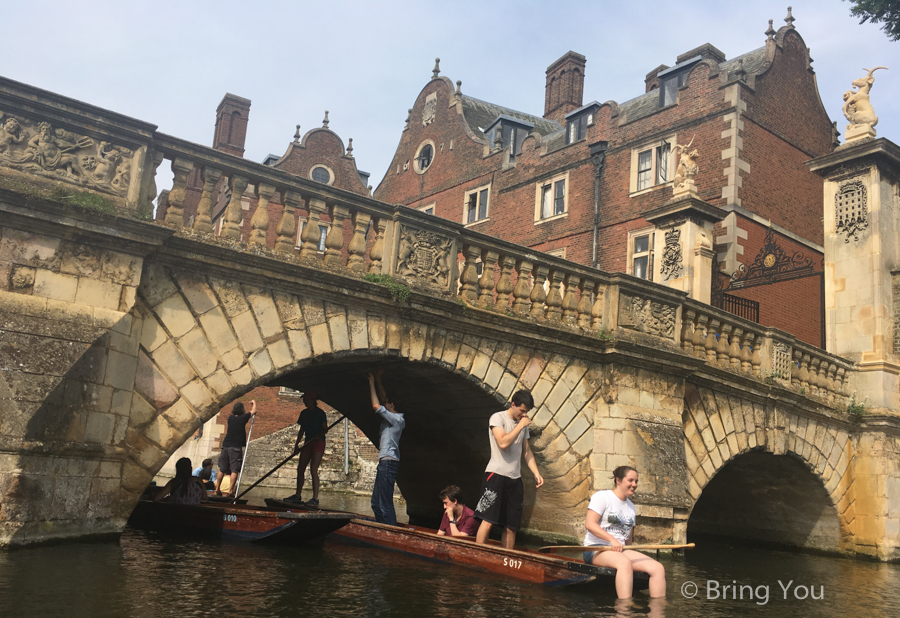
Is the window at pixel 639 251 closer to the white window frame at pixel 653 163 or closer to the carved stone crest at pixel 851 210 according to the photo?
the white window frame at pixel 653 163

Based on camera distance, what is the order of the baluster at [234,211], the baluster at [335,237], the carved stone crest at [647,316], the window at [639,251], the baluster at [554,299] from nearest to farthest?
the baluster at [234,211]
the baluster at [335,237]
the baluster at [554,299]
the carved stone crest at [647,316]
the window at [639,251]

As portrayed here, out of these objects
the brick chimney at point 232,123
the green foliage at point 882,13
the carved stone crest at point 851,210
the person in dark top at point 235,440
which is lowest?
the person in dark top at point 235,440

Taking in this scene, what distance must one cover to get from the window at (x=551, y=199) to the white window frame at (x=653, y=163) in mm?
2771

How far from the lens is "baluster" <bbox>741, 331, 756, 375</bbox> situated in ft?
41.7

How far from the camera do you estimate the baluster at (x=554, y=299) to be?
10.1 m

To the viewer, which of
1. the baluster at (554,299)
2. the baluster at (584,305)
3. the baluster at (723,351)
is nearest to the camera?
the baluster at (554,299)

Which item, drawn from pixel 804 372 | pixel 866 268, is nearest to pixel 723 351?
pixel 804 372

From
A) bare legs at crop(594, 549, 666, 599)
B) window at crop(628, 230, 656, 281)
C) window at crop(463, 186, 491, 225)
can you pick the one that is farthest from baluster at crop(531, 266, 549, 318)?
window at crop(463, 186, 491, 225)

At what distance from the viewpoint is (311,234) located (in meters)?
8.05

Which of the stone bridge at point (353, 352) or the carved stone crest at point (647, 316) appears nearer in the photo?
the stone bridge at point (353, 352)

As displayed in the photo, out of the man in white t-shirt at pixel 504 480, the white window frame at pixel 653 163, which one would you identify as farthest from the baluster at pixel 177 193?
the white window frame at pixel 653 163

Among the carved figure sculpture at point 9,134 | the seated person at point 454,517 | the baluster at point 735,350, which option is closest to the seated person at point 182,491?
the seated person at point 454,517

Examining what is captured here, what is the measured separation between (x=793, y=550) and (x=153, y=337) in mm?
12341

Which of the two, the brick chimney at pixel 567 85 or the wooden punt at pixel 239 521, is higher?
the brick chimney at pixel 567 85
